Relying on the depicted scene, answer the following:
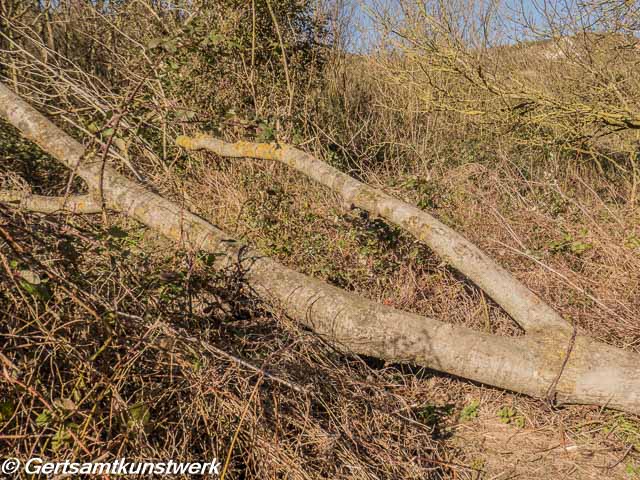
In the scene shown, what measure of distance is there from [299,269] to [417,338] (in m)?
1.89

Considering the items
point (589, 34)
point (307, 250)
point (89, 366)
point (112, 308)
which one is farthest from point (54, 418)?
point (589, 34)

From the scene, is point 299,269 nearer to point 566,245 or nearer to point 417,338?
point 417,338

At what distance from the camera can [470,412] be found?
3.23m

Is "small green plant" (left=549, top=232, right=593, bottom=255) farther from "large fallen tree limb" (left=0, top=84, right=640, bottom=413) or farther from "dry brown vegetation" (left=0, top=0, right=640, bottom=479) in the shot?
"large fallen tree limb" (left=0, top=84, right=640, bottom=413)

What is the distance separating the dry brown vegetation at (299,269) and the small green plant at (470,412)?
14 mm

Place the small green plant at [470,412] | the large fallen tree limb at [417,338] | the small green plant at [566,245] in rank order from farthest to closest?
1. the small green plant at [566,245]
2. the small green plant at [470,412]
3. the large fallen tree limb at [417,338]

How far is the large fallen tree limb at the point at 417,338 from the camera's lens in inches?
105

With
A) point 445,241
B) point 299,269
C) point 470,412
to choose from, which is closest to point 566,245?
point 445,241

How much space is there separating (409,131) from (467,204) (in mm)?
2889

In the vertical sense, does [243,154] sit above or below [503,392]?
above

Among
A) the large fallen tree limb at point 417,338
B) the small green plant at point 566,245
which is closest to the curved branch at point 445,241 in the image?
the large fallen tree limb at point 417,338

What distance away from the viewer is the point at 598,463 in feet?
9.23

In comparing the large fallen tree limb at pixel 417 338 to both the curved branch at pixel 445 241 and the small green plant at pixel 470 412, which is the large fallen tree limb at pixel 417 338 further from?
the small green plant at pixel 470 412

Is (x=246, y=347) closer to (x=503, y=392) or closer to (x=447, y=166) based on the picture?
(x=503, y=392)
